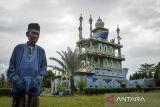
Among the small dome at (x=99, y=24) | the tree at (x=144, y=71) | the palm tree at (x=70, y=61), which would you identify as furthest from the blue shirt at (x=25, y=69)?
the tree at (x=144, y=71)

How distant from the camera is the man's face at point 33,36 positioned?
3984mm

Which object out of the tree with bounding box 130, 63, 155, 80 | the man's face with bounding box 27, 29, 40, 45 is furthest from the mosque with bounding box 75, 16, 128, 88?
the man's face with bounding box 27, 29, 40, 45

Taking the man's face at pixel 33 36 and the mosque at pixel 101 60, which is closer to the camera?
the man's face at pixel 33 36

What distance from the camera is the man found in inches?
144

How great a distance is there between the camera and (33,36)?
3.98m

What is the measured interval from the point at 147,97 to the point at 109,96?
657 millimetres

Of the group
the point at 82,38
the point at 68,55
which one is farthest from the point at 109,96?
the point at 82,38

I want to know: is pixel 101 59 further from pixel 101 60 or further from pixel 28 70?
pixel 28 70

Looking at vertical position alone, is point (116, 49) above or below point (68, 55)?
above

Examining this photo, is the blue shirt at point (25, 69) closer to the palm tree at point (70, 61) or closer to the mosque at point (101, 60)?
the palm tree at point (70, 61)

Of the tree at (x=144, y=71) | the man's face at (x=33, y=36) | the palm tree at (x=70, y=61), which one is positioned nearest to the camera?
the man's face at (x=33, y=36)

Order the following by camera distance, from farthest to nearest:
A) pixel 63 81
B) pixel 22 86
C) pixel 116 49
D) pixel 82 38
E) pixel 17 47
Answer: pixel 116 49 < pixel 82 38 < pixel 63 81 < pixel 17 47 < pixel 22 86

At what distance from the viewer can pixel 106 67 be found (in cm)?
5088

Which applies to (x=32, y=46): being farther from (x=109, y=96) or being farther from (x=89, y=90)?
(x=89, y=90)
